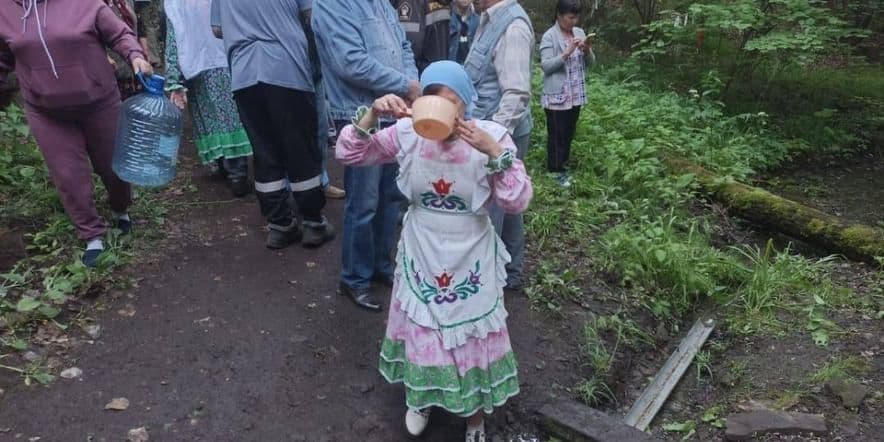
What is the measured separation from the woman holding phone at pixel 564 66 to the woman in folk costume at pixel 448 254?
3.25m

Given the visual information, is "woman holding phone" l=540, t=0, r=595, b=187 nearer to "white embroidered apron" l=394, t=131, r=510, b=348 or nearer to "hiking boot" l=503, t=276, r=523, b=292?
"hiking boot" l=503, t=276, r=523, b=292

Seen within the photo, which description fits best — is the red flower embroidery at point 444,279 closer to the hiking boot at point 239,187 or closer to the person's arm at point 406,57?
the person's arm at point 406,57

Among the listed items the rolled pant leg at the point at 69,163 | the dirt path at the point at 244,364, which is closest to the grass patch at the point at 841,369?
the dirt path at the point at 244,364

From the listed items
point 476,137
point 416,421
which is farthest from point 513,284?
point 476,137

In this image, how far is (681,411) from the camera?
337 cm

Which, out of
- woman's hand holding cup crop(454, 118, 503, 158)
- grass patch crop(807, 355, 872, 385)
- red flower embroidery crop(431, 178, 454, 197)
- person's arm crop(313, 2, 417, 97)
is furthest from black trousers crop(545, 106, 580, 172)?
woman's hand holding cup crop(454, 118, 503, 158)

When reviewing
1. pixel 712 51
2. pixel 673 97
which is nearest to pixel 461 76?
pixel 673 97

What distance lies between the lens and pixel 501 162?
2227 mm

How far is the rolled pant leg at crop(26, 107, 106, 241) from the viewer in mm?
3490

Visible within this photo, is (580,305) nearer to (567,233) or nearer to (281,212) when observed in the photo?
(567,233)

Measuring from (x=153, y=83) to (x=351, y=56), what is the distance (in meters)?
1.30

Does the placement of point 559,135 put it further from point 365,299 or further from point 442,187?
point 442,187

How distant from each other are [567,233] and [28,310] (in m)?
3.51

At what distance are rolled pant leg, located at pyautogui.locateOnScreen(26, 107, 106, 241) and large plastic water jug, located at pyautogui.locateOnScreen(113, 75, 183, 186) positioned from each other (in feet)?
0.67
